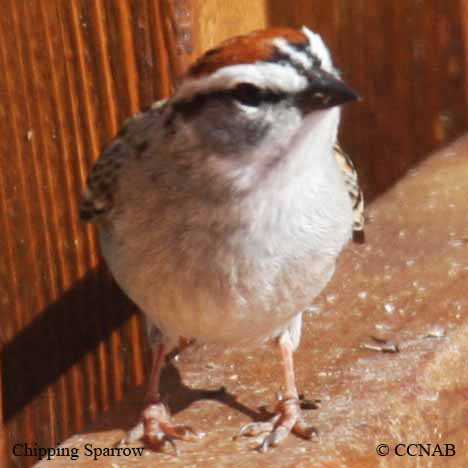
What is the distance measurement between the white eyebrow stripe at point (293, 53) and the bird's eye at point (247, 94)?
76 mm

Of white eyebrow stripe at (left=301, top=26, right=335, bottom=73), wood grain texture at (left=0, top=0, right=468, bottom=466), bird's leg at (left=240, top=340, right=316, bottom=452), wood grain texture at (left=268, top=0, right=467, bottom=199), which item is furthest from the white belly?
wood grain texture at (left=268, top=0, right=467, bottom=199)

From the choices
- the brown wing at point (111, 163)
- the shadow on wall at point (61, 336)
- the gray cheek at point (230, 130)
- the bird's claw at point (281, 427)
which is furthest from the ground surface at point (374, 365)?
the gray cheek at point (230, 130)

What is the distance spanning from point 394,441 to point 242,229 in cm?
47

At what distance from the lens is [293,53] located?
7.28ft

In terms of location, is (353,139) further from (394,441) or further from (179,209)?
(394,441)

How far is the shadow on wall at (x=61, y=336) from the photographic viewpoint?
3025 mm

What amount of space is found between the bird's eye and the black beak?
0.07m

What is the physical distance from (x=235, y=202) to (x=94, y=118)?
577 millimetres

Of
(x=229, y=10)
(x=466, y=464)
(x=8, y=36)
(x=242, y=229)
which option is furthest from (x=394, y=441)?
(x=8, y=36)

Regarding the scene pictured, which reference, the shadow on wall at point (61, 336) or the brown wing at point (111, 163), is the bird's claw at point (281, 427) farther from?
the shadow on wall at point (61, 336)

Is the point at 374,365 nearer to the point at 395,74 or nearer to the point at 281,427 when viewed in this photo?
the point at 281,427

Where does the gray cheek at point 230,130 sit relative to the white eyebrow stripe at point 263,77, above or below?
below

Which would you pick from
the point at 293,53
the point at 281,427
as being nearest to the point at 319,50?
the point at 293,53

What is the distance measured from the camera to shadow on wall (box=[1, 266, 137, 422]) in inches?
119
